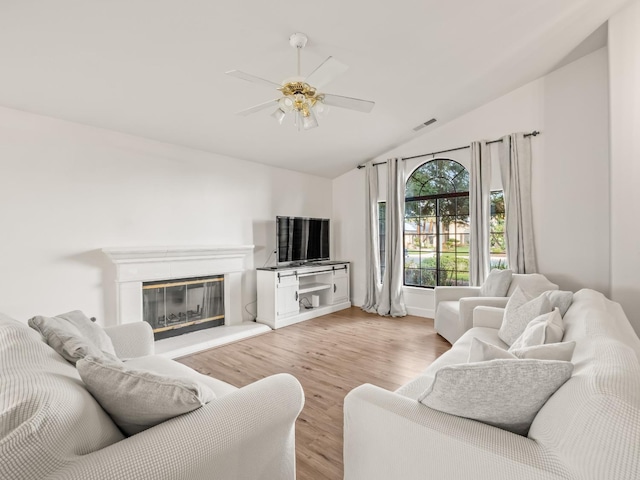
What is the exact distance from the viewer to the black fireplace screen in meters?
3.77

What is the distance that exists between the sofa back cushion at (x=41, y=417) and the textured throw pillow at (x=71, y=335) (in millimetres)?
232

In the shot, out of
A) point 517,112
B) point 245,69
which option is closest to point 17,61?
point 245,69

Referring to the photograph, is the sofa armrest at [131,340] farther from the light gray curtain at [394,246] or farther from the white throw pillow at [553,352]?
the light gray curtain at [394,246]

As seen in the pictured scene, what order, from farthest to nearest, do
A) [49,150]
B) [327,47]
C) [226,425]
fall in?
[49,150] < [327,47] < [226,425]

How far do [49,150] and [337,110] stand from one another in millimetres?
3013

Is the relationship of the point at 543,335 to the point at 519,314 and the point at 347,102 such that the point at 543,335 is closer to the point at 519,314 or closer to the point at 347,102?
the point at 519,314

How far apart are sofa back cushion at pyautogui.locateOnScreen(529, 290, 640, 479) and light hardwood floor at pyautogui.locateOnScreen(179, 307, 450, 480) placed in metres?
1.21

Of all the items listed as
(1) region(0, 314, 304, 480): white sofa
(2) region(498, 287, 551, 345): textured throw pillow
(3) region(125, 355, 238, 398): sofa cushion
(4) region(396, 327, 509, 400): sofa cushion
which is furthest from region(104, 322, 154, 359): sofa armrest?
(2) region(498, 287, 551, 345): textured throw pillow

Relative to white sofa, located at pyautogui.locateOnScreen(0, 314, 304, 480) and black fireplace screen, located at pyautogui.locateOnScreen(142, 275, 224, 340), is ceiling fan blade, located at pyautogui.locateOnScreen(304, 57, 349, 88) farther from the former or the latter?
black fireplace screen, located at pyautogui.locateOnScreen(142, 275, 224, 340)

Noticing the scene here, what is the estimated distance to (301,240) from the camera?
515 cm

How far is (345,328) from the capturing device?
4.48 metres

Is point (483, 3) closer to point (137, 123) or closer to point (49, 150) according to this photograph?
point (137, 123)

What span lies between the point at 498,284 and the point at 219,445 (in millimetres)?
3564

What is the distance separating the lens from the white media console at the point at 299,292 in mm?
4512
